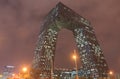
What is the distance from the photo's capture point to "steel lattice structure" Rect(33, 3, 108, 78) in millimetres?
113938

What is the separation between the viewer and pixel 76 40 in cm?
13162

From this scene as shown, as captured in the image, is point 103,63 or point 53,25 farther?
point 103,63

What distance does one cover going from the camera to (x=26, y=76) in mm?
45844

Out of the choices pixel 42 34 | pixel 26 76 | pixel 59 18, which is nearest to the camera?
pixel 26 76

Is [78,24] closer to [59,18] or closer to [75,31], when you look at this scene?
[75,31]

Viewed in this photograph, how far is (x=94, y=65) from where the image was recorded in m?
123

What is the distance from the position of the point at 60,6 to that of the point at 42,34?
702 inches

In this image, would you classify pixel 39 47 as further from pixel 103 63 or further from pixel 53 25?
pixel 103 63

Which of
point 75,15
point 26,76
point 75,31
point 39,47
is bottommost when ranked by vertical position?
point 26,76

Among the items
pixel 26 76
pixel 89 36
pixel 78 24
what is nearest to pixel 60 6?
pixel 78 24

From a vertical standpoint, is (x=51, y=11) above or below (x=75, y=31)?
above

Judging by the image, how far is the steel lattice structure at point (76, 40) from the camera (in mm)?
113938

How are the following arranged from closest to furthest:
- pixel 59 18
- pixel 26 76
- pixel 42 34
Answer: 1. pixel 26 76
2. pixel 59 18
3. pixel 42 34

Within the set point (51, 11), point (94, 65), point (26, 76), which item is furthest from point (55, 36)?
point (26, 76)
